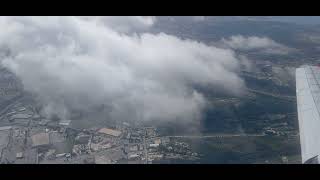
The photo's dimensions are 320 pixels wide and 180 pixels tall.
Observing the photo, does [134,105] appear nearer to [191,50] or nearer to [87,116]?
[87,116]

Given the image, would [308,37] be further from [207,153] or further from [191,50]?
[207,153]

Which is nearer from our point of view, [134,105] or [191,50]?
[134,105]
